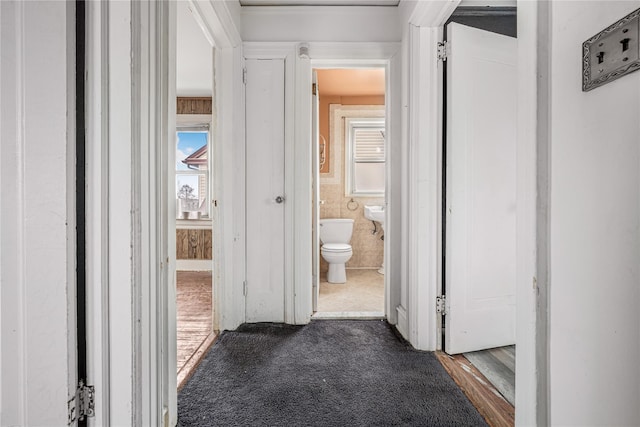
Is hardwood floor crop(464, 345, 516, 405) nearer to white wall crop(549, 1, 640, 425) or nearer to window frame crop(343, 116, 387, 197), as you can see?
white wall crop(549, 1, 640, 425)

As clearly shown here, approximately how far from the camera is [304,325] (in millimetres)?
2398

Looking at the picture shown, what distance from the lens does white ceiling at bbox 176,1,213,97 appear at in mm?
2710

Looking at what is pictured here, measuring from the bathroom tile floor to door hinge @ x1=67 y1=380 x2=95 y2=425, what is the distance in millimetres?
1737

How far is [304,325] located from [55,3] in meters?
2.11

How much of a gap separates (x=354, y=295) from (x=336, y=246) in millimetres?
640

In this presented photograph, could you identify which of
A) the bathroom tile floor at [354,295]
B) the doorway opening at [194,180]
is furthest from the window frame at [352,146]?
the doorway opening at [194,180]

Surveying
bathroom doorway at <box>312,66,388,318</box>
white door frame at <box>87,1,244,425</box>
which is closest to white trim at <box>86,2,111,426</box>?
white door frame at <box>87,1,244,425</box>

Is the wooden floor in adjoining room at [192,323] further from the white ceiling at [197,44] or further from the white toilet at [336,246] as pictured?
the white ceiling at [197,44]

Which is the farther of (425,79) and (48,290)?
(425,79)

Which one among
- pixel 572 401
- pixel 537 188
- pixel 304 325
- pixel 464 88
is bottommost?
pixel 304 325

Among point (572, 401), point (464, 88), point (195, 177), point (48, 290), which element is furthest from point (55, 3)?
point (195, 177)

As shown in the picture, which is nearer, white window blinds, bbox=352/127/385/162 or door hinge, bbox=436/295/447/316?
door hinge, bbox=436/295/447/316

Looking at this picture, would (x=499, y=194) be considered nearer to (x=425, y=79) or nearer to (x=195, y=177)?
(x=425, y=79)

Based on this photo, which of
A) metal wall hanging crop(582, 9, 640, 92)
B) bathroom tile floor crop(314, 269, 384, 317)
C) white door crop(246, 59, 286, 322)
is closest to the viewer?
metal wall hanging crop(582, 9, 640, 92)
